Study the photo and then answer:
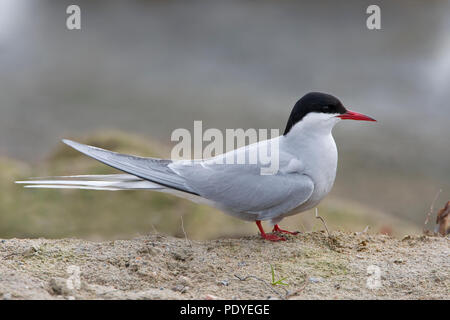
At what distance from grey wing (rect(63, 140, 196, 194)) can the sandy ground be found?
15.3 inches

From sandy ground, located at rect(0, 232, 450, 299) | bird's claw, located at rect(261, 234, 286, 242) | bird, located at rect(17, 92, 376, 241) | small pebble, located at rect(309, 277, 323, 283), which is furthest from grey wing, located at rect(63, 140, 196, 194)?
small pebble, located at rect(309, 277, 323, 283)

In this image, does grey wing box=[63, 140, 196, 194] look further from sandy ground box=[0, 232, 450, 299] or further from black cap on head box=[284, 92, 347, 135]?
black cap on head box=[284, 92, 347, 135]

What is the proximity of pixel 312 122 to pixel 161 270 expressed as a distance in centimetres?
150

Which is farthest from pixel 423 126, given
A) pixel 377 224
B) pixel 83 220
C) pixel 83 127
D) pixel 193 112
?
pixel 83 220

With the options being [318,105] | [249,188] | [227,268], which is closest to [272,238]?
[249,188]

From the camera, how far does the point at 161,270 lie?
3.44 metres

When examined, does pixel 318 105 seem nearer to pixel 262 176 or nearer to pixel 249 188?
pixel 262 176

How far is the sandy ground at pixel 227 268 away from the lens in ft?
10.2

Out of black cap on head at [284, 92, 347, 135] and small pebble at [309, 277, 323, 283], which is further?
black cap on head at [284, 92, 347, 135]

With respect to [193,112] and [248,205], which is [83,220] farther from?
[193,112]

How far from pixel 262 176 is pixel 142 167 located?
33.9 inches

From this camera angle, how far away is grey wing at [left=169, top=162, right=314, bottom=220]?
391cm

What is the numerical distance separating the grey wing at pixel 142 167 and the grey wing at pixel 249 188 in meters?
0.07
